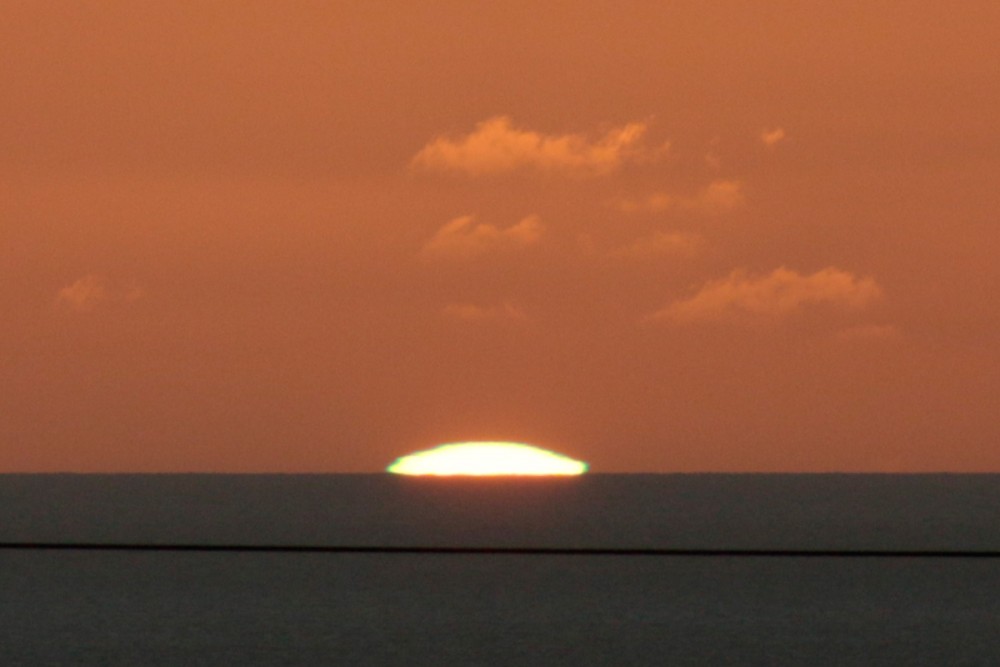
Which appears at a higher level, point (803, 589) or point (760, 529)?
point (760, 529)

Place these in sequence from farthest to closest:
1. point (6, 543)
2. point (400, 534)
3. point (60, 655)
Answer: point (400, 534) < point (6, 543) < point (60, 655)

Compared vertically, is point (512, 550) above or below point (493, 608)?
above

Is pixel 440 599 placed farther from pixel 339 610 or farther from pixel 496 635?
pixel 496 635

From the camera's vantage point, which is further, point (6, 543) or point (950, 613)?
point (6, 543)

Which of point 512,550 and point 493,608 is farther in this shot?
point 512,550

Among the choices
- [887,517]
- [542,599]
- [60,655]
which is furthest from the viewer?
[887,517]

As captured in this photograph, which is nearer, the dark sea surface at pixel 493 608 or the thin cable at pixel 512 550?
the dark sea surface at pixel 493 608

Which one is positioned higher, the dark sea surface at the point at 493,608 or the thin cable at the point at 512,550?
the thin cable at the point at 512,550

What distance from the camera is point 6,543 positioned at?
6669 centimetres

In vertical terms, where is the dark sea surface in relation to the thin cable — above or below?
below

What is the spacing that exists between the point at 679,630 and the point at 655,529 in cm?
6966

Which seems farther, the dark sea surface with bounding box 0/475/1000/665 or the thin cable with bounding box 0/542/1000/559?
the thin cable with bounding box 0/542/1000/559

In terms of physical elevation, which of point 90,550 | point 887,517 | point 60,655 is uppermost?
point 887,517

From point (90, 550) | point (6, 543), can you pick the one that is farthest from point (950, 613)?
point (6, 543)
